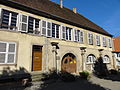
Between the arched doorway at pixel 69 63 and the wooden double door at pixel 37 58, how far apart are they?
2.66 meters

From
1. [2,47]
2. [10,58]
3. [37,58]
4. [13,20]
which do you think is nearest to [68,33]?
[37,58]

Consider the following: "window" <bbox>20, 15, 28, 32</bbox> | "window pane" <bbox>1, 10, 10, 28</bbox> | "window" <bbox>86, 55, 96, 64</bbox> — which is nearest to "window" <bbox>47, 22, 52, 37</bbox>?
"window" <bbox>20, 15, 28, 32</bbox>

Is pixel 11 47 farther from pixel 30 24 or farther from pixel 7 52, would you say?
pixel 30 24

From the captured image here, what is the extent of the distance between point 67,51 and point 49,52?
7.49ft

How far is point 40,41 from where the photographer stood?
902cm

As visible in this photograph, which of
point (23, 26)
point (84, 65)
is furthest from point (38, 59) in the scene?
point (84, 65)

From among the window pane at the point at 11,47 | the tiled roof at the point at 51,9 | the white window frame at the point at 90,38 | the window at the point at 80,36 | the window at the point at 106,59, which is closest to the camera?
the window pane at the point at 11,47

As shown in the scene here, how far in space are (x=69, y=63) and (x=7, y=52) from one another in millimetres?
6555

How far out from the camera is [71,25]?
38.7ft

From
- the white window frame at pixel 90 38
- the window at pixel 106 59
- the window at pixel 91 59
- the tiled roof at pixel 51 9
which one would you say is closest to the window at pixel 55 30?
the tiled roof at pixel 51 9

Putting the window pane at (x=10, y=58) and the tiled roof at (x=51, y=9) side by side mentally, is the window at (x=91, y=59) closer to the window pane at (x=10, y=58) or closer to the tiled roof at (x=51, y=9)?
the tiled roof at (x=51, y=9)

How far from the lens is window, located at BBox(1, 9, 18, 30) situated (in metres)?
7.58

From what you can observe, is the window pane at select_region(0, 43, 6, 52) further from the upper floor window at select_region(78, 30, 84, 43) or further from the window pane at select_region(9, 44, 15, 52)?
the upper floor window at select_region(78, 30, 84, 43)

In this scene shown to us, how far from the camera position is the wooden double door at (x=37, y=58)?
28.6ft
